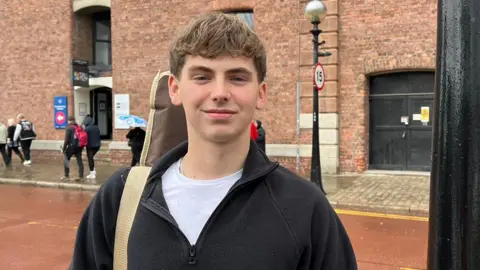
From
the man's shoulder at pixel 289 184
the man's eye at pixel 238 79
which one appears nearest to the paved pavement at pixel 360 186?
the man's shoulder at pixel 289 184

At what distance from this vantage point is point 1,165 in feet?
52.7

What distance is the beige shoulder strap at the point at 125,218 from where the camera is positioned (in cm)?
163

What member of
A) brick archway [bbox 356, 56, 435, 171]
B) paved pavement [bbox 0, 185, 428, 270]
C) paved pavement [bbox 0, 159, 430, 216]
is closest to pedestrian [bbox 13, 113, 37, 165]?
paved pavement [bbox 0, 159, 430, 216]

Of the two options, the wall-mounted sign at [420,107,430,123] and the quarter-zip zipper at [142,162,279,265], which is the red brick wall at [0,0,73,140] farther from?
the quarter-zip zipper at [142,162,279,265]

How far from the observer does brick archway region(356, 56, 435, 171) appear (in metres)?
11.9

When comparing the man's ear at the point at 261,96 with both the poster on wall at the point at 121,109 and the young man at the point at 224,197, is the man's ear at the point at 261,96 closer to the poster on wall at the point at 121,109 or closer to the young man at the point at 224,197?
the young man at the point at 224,197

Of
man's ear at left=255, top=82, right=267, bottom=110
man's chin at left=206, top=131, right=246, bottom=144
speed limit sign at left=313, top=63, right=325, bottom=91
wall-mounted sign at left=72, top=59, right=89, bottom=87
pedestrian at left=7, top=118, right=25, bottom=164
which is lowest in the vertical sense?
pedestrian at left=7, top=118, right=25, bottom=164

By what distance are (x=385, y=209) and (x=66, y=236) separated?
559 centimetres

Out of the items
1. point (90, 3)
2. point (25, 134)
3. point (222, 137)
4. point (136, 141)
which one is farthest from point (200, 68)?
point (90, 3)

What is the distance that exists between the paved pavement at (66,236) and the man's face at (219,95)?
4376mm

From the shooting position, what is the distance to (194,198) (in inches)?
64.1

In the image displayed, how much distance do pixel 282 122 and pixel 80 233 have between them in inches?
467

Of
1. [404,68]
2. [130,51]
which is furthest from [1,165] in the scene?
[404,68]

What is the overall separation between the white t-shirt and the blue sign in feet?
52.2
